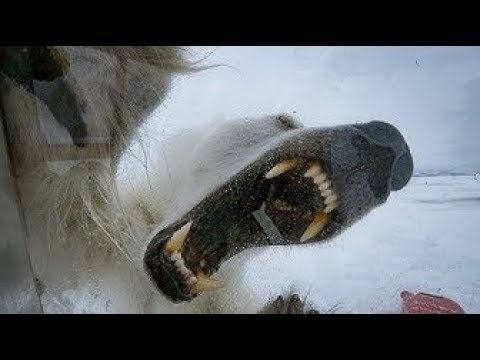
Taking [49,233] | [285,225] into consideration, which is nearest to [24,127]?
[49,233]

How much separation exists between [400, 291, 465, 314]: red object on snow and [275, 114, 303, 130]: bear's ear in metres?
0.65

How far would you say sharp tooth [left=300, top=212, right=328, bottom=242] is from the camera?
144cm

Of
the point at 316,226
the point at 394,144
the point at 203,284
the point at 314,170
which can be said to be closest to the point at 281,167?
the point at 314,170

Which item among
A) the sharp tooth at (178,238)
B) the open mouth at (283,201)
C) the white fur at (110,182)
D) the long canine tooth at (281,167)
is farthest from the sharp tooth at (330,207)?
the sharp tooth at (178,238)

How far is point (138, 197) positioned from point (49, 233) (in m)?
0.31

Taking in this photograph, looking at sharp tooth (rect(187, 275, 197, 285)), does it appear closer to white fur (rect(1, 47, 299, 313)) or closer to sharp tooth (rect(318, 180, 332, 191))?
white fur (rect(1, 47, 299, 313))

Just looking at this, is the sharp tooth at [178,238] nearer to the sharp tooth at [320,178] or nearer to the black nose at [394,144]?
the sharp tooth at [320,178]

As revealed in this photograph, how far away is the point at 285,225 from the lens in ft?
4.88

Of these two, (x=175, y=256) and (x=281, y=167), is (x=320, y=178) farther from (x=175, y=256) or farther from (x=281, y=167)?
(x=175, y=256)

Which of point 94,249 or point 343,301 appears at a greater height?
point 94,249

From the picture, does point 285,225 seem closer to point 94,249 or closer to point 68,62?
point 94,249

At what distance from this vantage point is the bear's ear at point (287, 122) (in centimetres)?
163

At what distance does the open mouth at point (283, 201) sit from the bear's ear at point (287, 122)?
0.18m

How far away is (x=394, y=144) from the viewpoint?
4.62 feet
